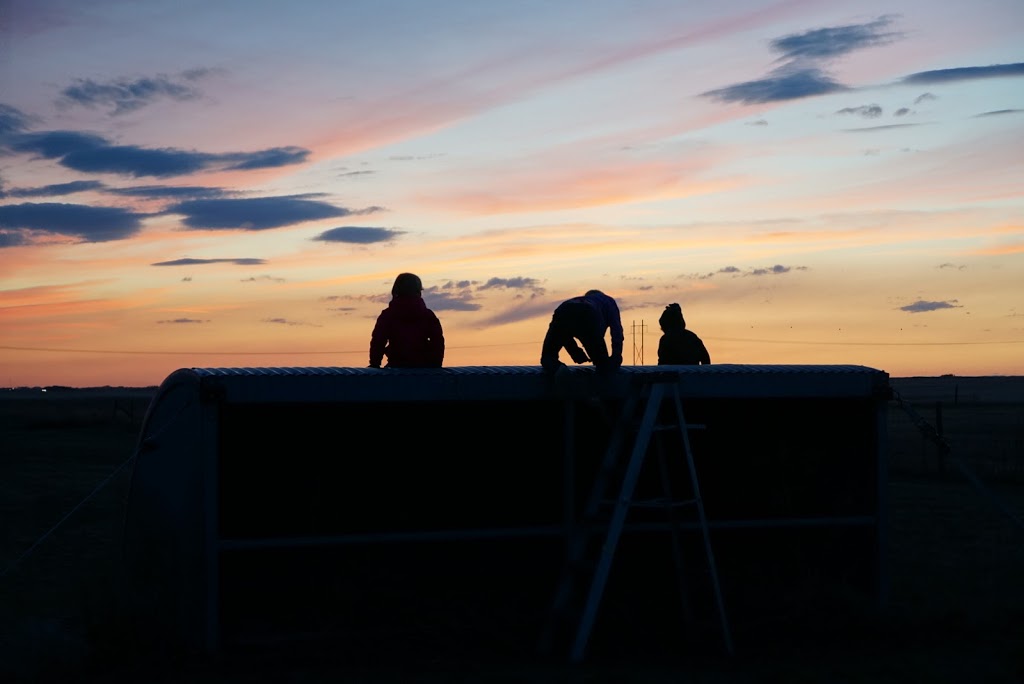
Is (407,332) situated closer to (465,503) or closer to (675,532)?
(465,503)

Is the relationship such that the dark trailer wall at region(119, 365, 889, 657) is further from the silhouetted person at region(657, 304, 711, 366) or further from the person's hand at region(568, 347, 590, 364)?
the silhouetted person at region(657, 304, 711, 366)

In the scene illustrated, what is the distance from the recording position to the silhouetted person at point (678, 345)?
43.1 ft

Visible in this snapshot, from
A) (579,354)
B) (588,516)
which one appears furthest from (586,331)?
(588,516)

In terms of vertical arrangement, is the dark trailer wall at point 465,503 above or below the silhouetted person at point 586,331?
below

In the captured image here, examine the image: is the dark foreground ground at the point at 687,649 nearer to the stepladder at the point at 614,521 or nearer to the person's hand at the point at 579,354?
the stepladder at the point at 614,521

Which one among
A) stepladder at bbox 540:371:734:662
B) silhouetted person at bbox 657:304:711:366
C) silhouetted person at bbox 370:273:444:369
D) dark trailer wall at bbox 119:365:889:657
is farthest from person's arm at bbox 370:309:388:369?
silhouetted person at bbox 657:304:711:366

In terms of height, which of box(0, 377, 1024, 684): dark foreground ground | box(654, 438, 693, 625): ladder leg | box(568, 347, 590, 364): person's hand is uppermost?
box(568, 347, 590, 364): person's hand

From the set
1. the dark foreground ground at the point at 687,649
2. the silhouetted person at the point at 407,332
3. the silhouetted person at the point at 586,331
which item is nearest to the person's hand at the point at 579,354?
the silhouetted person at the point at 586,331

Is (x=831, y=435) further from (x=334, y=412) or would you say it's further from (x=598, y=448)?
(x=334, y=412)

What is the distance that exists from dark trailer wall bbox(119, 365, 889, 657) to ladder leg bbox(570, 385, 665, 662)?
53 centimetres

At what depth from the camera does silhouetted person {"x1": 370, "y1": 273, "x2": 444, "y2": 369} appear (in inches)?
414

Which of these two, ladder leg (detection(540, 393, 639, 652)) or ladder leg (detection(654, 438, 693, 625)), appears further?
ladder leg (detection(654, 438, 693, 625))

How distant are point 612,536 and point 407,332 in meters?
2.48

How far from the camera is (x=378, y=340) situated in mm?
10570
